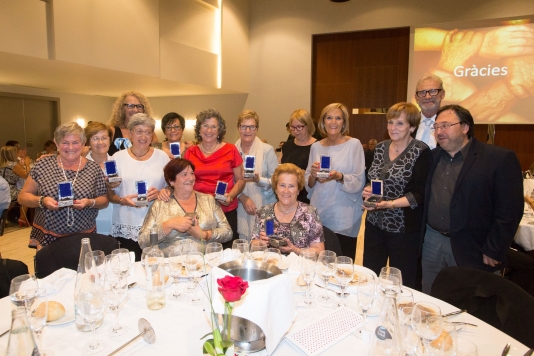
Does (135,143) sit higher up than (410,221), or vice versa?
(135,143)

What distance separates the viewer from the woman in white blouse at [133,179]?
3.00 m

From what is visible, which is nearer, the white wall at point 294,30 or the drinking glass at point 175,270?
the drinking glass at point 175,270

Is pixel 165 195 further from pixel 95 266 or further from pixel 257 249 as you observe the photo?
pixel 95 266

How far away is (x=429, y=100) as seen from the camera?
10.5 feet

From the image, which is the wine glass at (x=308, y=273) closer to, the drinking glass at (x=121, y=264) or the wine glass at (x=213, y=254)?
the wine glass at (x=213, y=254)

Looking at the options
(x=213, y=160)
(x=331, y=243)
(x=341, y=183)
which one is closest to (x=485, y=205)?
(x=331, y=243)

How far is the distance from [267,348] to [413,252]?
1860 mm

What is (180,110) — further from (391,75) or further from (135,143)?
(135,143)

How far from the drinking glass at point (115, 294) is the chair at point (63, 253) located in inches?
34.9

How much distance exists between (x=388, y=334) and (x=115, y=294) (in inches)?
43.8

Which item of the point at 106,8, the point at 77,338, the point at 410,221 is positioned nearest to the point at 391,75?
the point at 106,8

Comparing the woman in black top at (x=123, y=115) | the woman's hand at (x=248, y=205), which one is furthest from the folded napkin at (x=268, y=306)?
the woman in black top at (x=123, y=115)

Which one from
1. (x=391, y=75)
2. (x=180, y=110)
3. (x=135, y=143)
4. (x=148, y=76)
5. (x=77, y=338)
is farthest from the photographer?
(x=180, y=110)

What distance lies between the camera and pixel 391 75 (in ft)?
28.7
